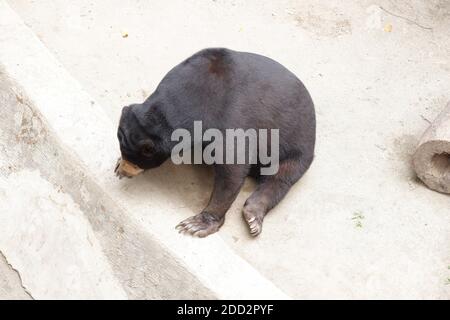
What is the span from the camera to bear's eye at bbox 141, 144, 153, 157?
393cm

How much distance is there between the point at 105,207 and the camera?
13.6 ft

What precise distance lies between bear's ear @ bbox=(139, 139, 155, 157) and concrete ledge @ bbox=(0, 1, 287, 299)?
0.34 metres

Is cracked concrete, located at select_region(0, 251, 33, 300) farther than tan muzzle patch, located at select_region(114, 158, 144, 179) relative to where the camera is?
Yes

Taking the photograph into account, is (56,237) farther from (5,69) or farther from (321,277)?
(321,277)

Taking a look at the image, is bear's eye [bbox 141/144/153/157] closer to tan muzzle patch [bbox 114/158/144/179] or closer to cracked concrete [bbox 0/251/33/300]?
tan muzzle patch [bbox 114/158/144/179]

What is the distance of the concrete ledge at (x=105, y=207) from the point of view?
3.78 meters

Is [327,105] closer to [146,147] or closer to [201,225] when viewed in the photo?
[201,225]

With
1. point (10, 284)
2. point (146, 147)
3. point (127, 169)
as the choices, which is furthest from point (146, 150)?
point (10, 284)

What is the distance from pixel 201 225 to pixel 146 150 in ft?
1.91

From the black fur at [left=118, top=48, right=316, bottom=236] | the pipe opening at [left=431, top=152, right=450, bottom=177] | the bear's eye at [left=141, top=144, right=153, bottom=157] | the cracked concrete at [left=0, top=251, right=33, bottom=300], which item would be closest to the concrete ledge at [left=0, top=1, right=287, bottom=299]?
the cracked concrete at [left=0, top=251, right=33, bottom=300]

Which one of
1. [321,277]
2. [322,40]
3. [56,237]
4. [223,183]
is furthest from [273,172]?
[322,40]

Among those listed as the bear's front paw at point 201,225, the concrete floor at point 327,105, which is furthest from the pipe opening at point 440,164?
the bear's front paw at point 201,225

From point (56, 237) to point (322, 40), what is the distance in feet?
10.0

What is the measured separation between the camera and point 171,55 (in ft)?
17.9
